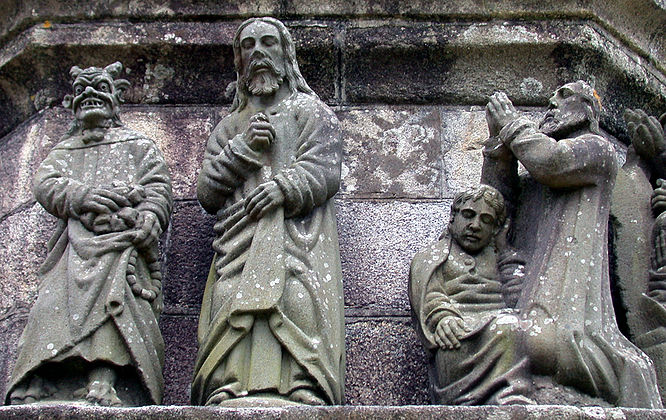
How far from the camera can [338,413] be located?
519cm

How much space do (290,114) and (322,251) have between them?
84 cm

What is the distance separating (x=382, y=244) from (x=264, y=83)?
109 cm

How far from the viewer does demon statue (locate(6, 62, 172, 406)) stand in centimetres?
570

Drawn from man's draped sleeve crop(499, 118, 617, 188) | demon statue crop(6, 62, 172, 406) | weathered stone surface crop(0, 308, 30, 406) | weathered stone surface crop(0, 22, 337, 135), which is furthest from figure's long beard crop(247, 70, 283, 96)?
weathered stone surface crop(0, 308, 30, 406)

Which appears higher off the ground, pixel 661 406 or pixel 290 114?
pixel 290 114

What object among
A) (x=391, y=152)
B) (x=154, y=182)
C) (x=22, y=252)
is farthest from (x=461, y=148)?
(x=22, y=252)

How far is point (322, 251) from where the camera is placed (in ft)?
20.0

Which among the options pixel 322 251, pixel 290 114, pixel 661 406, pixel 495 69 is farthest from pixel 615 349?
pixel 495 69

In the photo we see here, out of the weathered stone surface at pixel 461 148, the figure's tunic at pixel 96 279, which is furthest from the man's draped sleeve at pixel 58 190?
the weathered stone surface at pixel 461 148

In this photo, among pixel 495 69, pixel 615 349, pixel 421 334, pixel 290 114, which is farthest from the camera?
pixel 495 69

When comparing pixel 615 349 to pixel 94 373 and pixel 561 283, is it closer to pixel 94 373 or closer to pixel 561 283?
pixel 561 283

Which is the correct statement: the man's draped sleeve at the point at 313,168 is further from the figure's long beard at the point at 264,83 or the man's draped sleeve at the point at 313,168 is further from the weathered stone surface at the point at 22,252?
the weathered stone surface at the point at 22,252

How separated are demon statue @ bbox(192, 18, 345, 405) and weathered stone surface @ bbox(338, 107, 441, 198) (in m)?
0.70

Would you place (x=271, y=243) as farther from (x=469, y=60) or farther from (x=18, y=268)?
(x=469, y=60)
